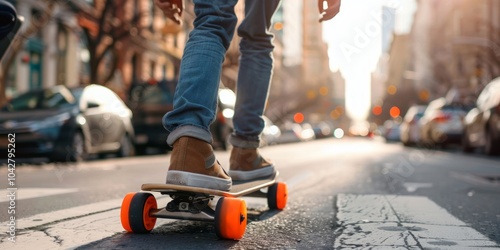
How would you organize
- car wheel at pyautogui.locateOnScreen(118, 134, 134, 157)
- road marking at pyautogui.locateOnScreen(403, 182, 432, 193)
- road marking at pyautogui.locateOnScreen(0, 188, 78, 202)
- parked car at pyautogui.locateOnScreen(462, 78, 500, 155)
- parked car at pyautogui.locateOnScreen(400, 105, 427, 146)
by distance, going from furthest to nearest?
parked car at pyautogui.locateOnScreen(400, 105, 427, 146), parked car at pyautogui.locateOnScreen(462, 78, 500, 155), car wheel at pyautogui.locateOnScreen(118, 134, 134, 157), road marking at pyautogui.locateOnScreen(403, 182, 432, 193), road marking at pyautogui.locateOnScreen(0, 188, 78, 202)

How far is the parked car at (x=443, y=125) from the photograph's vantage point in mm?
17375

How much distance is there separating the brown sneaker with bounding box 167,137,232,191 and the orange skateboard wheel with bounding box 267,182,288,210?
2.66 ft

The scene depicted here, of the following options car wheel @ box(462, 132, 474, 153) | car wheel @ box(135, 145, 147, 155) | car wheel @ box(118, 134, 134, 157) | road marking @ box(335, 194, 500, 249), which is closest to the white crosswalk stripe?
road marking @ box(335, 194, 500, 249)

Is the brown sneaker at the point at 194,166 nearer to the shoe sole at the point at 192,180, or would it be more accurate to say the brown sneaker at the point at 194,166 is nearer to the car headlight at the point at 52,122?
the shoe sole at the point at 192,180

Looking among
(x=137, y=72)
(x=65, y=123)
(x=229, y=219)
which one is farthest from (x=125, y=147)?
(x=137, y=72)

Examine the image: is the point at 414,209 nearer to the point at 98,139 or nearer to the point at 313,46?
the point at 98,139

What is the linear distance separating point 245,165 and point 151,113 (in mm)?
10027

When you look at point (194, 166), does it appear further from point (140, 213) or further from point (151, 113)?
point (151, 113)

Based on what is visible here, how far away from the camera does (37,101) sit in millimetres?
9797

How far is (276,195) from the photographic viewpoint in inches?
129

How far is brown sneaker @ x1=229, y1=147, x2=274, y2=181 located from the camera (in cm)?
307

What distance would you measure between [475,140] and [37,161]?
8.85 m

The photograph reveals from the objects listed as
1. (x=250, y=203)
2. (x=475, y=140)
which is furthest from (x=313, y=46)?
(x=250, y=203)

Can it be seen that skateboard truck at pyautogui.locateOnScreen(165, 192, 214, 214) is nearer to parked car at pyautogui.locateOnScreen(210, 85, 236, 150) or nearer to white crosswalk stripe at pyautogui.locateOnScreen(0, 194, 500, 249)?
white crosswalk stripe at pyautogui.locateOnScreen(0, 194, 500, 249)
